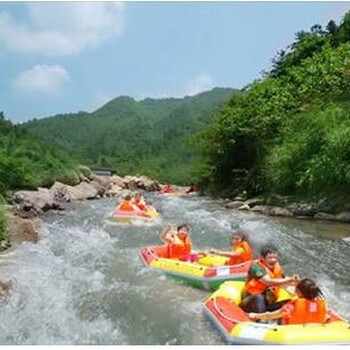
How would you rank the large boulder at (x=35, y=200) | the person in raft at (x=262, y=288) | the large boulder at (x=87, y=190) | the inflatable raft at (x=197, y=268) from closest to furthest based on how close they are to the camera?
the person in raft at (x=262, y=288), the inflatable raft at (x=197, y=268), the large boulder at (x=35, y=200), the large boulder at (x=87, y=190)

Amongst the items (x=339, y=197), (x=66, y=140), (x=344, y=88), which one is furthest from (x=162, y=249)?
(x=66, y=140)

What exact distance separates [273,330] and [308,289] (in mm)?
652

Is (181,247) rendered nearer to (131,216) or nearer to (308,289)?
(308,289)

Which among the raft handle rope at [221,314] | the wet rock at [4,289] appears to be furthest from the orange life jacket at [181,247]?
the raft handle rope at [221,314]

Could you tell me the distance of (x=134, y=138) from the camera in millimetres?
139500

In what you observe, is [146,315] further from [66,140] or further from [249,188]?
[66,140]

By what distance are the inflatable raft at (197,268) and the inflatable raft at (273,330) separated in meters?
2.19

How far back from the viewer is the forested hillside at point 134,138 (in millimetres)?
Answer: 91688

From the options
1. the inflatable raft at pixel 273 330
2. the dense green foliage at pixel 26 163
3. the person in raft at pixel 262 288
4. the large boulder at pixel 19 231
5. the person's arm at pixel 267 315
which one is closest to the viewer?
the inflatable raft at pixel 273 330

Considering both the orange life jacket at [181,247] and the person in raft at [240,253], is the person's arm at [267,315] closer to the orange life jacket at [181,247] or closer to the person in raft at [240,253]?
the person in raft at [240,253]

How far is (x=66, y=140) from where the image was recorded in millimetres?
150250

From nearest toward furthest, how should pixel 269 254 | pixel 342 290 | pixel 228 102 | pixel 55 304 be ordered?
pixel 269 254, pixel 55 304, pixel 342 290, pixel 228 102

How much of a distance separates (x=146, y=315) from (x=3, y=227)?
24.1 ft

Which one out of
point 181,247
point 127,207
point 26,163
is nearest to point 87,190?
point 26,163
